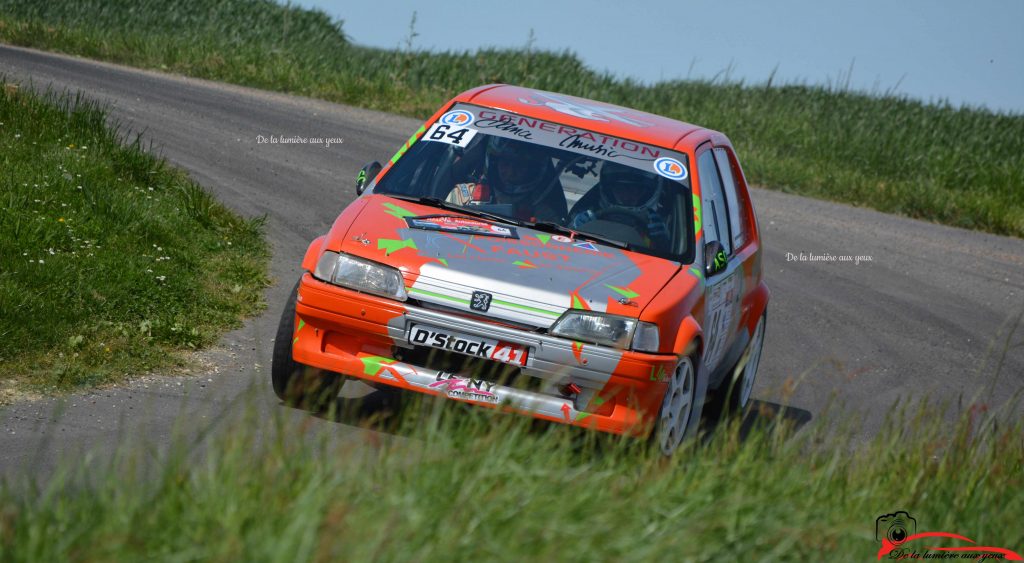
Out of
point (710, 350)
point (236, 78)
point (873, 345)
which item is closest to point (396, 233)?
point (710, 350)

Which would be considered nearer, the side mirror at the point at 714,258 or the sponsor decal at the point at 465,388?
the sponsor decal at the point at 465,388

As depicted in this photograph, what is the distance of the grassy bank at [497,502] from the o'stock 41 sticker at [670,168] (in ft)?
8.35

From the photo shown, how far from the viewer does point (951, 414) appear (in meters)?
8.91

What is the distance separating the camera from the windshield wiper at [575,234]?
7.05m

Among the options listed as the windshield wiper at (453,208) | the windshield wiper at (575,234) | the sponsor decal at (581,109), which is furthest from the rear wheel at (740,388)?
the windshield wiper at (453,208)

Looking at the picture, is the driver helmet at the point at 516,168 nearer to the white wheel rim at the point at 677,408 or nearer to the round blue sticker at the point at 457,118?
the round blue sticker at the point at 457,118

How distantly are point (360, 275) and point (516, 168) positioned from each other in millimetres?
1603

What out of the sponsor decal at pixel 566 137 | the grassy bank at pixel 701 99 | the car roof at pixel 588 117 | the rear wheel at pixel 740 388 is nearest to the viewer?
the sponsor decal at pixel 566 137

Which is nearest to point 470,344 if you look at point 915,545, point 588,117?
point 915,545

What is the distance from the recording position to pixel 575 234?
23.2 feet

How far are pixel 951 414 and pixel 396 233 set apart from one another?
442 cm

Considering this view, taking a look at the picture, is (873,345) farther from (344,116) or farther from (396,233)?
(344,116)

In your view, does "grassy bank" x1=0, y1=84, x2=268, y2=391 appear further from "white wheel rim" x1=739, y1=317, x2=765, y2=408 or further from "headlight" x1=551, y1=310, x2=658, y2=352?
"white wheel rim" x1=739, y1=317, x2=765, y2=408

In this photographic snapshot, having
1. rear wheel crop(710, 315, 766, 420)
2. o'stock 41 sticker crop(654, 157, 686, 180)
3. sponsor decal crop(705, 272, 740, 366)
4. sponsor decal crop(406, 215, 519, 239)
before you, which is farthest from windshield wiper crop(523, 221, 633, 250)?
rear wheel crop(710, 315, 766, 420)
